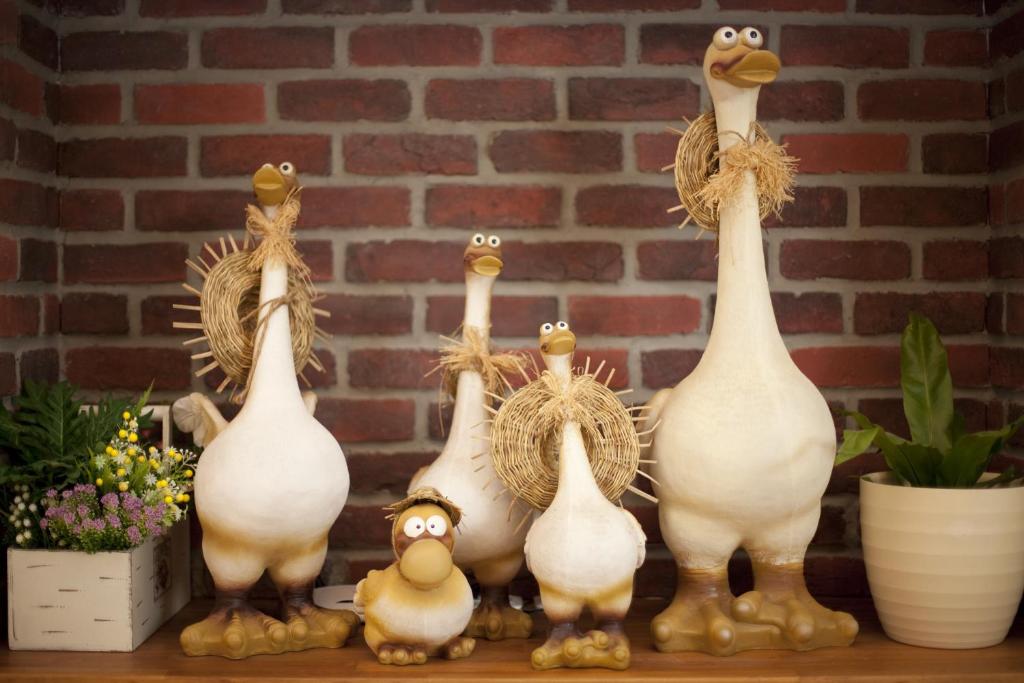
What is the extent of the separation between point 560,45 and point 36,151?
72cm

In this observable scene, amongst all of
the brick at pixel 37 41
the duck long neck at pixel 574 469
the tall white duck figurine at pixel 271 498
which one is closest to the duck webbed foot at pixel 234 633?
the tall white duck figurine at pixel 271 498

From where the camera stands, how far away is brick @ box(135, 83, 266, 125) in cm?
141

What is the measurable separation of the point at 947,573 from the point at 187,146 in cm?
112

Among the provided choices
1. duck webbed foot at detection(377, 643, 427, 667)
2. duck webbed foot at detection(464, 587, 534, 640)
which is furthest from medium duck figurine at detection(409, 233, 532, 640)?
duck webbed foot at detection(377, 643, 427, 667)

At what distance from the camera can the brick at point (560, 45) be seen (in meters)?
1.40

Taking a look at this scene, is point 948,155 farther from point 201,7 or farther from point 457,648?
point 201,7

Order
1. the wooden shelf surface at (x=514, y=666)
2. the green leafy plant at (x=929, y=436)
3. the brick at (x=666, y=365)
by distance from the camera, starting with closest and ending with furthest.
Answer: the wooden shelf surface at (x=514, y=666), the green leafy plant at (x=929, y=436), the brick at (x=666, y=365)

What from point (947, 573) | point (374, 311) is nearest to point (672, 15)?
point (374, 311)

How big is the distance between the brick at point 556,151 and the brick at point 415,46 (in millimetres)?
125

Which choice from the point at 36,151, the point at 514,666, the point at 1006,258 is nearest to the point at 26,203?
the point at 36,151

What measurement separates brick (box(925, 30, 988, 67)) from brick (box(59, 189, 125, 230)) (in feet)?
3.77

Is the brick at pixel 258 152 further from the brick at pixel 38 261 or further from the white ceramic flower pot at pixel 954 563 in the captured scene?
the white ceramic flower pot at pixel 954 563

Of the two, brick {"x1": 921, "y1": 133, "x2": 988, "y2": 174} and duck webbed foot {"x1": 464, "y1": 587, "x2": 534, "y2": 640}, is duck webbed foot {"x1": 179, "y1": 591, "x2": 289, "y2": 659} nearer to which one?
duck webbed foot {"x1": 464, "y1": 587, "x2": 534, "y2": 640}

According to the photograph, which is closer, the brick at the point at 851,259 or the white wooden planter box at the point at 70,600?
the white wooden planter box at the point at 70,600
